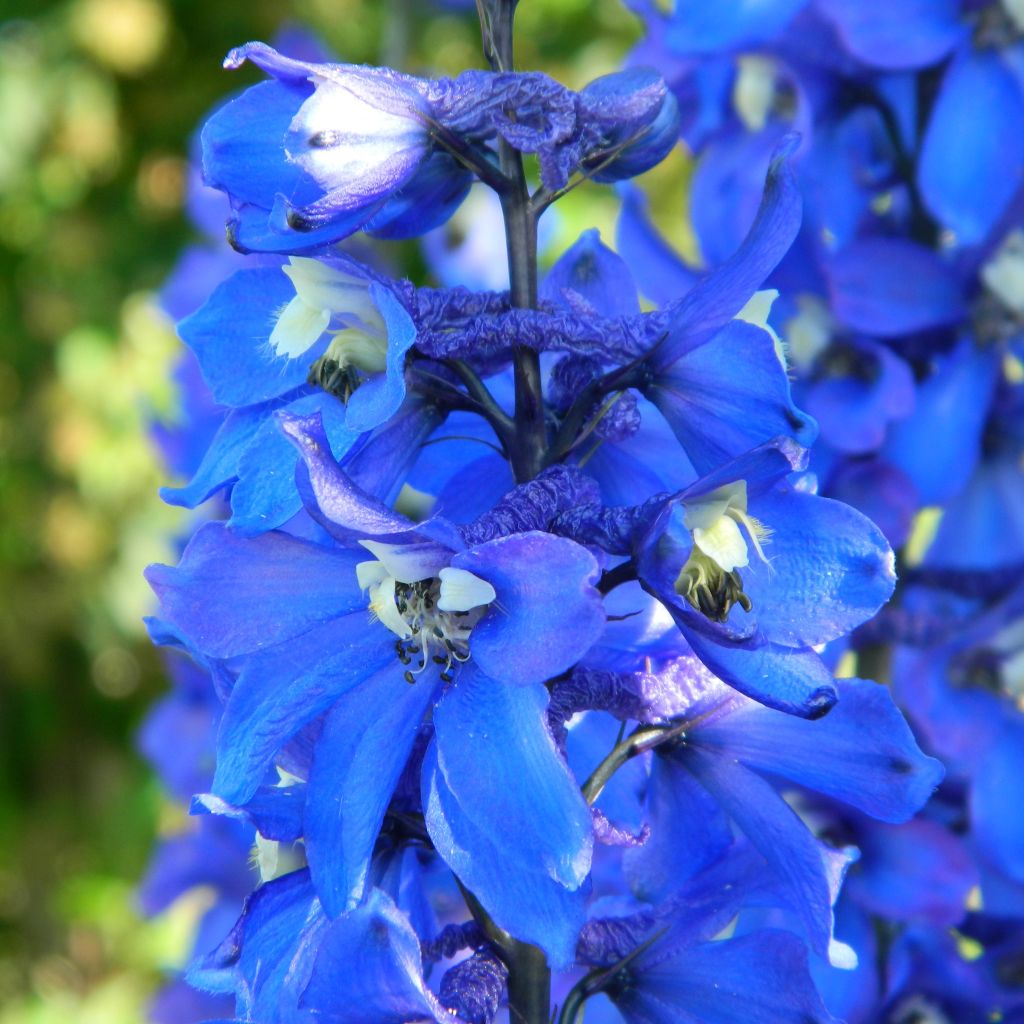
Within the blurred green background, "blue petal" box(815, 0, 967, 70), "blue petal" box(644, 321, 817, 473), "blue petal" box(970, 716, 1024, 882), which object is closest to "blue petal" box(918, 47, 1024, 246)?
"blue petal" box(815, 0, 967, 70)

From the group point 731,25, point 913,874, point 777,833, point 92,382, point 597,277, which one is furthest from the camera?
point 92,382

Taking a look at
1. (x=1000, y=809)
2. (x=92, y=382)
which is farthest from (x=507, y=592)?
(x=92, y=382)

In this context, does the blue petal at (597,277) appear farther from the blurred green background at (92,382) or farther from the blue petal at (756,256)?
the blurred green background at (92,382)

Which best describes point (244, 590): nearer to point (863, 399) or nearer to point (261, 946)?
point (261, 946)

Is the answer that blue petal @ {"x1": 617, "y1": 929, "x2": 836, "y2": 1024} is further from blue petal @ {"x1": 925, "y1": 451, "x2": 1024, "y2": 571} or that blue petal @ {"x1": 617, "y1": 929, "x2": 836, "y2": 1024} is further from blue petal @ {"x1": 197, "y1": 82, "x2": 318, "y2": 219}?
blue petal @ {"x1": 925, "y1": 451, "x2": 1024, "y2": 571}

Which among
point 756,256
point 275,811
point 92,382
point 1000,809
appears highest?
point 756,256

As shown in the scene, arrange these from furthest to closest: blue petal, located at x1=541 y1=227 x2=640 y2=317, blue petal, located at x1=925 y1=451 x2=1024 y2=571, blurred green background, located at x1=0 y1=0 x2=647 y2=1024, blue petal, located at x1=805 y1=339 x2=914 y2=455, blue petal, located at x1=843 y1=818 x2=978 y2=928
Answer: blurred green background, located at x1=0 y1=0 x2=647 y2=1024 < blue petal, located at x1=925 y1=451 x2=1024 y2=571 < blue petal, located at x1=805 y1=339 x2=914 y2=455 < blue petal, located at x1=843 y1=818 x2=978 y2=928 < blue petal, located at x1=541 y1=227 x2=640 y2=317

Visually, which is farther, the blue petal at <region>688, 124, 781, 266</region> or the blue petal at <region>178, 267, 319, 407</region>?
the blue petal at <region>688, 124, 781, 266</region>
